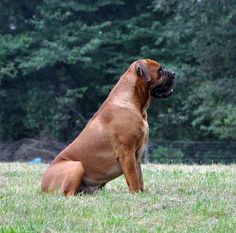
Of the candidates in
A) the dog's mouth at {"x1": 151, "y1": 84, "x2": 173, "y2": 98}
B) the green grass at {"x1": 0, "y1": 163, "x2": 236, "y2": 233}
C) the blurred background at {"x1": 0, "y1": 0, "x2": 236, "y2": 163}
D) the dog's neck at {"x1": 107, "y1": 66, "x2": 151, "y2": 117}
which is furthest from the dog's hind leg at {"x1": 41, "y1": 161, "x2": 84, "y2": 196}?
the blurred background at {"x1": 0, "y1": 0, "x2": 236, "y2": 163}

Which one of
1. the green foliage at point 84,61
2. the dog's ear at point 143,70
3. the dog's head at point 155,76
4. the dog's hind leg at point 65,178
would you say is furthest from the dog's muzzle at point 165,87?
the green foliage at point 84,61

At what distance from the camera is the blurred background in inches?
1010

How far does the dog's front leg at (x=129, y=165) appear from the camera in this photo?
8.20 m

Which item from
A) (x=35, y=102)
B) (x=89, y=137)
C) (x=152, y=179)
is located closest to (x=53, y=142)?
(x=35, y=102)

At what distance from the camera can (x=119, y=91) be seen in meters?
8.57

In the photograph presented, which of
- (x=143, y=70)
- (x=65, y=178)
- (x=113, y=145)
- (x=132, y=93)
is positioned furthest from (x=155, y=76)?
(x=65, y=178)

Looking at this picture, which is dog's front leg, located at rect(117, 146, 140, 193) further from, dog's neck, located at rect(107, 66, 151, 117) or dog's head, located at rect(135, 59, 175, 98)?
dog's head, located at rect(135, 59, 175, 98)

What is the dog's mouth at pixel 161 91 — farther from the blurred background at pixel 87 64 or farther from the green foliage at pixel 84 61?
the green foliage at pixel 84 61

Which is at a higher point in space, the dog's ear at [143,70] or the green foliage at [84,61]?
the dog's ear at [143,70]

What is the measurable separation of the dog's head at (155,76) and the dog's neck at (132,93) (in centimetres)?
7

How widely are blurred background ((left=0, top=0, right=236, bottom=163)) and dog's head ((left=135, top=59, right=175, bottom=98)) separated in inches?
644

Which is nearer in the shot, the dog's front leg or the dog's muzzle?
the dog's front leg

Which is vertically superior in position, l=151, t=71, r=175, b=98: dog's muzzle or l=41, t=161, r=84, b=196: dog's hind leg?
l=151, t=71, r=175, b=98: dog's muzzle

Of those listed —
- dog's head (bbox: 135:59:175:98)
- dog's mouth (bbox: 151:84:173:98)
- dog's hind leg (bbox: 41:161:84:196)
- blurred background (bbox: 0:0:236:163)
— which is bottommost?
blurred background (bbox: 0:0:236:163)
